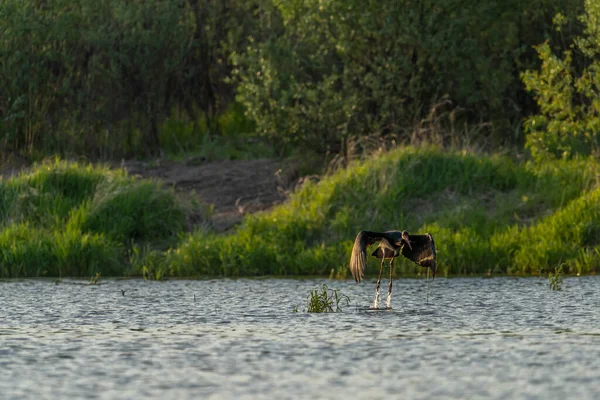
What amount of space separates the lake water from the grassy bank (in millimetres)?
2084

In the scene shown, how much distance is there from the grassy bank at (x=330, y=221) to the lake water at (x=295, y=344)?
2.08 meters

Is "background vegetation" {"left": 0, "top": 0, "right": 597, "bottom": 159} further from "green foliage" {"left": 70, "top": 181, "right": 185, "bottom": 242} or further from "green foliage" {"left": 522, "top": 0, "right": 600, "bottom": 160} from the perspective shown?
"green foliage" {"left": 70, "top": 181, "right": 185, "bottom": 242}

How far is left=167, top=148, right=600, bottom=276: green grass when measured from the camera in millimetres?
16047

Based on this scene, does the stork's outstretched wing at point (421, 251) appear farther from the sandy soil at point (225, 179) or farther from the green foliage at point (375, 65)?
the green foliage at point (375, 65)

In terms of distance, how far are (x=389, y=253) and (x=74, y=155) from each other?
12744 millimetres

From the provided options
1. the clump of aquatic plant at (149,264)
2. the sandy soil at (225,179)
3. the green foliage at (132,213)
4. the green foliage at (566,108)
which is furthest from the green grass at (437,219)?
the sandy soil at (225,179)

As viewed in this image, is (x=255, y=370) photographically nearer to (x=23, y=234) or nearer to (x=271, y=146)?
(x=23, y=234)

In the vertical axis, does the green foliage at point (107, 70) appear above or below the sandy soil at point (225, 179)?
above

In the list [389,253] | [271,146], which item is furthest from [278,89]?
[389,253]

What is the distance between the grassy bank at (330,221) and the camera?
1605cm

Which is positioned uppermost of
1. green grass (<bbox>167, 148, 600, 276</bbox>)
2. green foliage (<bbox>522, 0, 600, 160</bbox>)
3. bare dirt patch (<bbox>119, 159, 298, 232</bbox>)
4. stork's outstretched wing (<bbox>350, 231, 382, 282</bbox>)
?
green foliage (<bbox>522, 0, 600, 160</bbox>)

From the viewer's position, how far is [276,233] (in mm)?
17016

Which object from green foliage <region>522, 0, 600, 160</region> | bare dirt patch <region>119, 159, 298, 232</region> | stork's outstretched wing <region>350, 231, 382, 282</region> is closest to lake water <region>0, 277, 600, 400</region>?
stork's outstretched wing <region>350, 231, 382, 282</region>

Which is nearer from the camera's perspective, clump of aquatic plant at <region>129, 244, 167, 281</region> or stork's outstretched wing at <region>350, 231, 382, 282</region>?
stork's outstretched wing at <region>350, 231, 382, 282</region>
